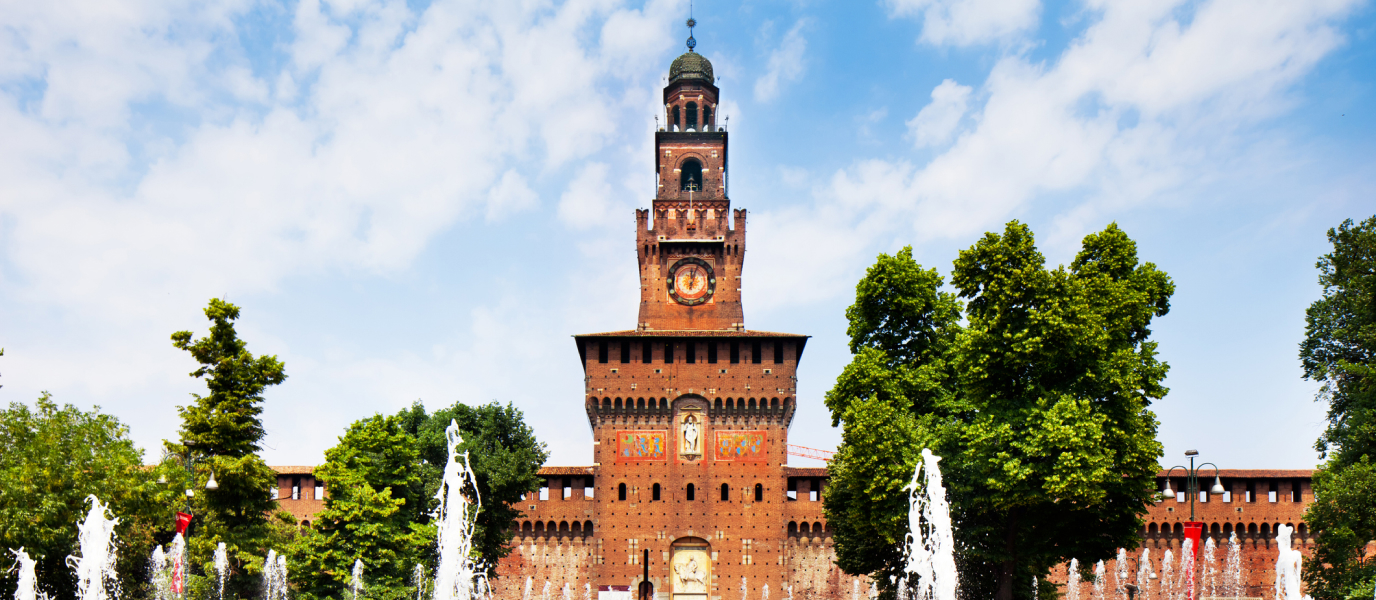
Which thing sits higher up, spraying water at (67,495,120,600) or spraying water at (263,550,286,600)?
spraying water at (67,495,120,600)

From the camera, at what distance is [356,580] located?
32.5m

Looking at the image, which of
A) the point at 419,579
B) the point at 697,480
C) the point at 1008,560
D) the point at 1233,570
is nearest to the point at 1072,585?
the point at 1233,570

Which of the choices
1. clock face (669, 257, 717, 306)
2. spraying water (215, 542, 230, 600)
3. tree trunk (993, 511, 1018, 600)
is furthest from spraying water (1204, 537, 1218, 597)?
spraying water (215, 542, 230, 600)

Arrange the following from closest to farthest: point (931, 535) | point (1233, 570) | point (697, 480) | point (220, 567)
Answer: point (931, 535) → point (220, 567) → point (697, 480) → point (1233, 570)

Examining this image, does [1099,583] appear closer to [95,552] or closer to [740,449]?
[740,449]

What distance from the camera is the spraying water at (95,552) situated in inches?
1179

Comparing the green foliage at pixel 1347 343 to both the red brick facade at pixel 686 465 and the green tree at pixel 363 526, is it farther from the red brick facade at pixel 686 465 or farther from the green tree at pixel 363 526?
A: the green tree at pixel 363 526

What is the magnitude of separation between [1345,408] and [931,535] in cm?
1654

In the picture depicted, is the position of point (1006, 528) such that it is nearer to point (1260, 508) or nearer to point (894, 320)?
point (894, 320)

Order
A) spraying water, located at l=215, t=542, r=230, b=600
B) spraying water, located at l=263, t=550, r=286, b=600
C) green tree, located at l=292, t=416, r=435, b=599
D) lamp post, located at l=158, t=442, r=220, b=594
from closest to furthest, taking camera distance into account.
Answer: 1. lamp post, located at l=158, t=442, r=220, b=594
2. spraying water, located at l=215, t=542, r=230, b=600
3. green tree, located at l=292, t=416, r=435, b=599
4. spraying water, located at l=263, t=550, r=286, b=600

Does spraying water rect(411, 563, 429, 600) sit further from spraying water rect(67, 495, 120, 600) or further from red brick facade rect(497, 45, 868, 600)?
red brick facade rect(497, 45, 868, 600)

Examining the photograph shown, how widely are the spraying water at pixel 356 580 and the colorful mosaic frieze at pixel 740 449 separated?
1778 cm

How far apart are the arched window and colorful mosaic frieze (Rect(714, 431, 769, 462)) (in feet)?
40.6

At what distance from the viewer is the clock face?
49312mm
